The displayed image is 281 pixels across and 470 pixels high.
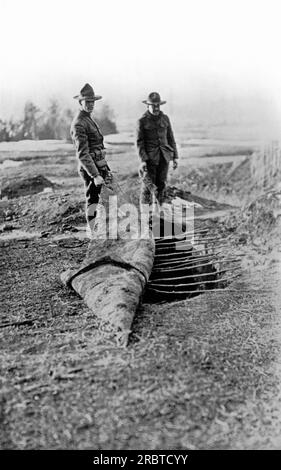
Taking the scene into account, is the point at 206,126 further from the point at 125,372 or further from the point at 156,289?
the point at 125,372

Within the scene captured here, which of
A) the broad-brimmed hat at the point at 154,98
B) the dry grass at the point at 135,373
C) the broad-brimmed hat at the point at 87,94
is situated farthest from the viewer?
the broad-brimmed hat at the point at 154,98

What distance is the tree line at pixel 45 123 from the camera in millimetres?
3926

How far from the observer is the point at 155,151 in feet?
14.4

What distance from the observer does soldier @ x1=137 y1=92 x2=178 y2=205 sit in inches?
168

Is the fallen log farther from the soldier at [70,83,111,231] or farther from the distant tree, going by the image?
the distant tree

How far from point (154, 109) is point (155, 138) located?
0.27m

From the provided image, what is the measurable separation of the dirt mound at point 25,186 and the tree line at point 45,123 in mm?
304

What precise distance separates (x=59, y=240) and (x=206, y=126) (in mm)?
1445

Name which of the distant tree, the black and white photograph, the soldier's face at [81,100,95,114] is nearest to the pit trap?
the black and white photograph

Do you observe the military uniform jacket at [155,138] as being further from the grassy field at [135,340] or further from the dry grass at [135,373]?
the dry grass at [135,373]

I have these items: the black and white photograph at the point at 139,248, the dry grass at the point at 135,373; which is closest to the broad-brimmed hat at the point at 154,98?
the black and white photograph at the point at 139,248

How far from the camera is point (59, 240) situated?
401cm

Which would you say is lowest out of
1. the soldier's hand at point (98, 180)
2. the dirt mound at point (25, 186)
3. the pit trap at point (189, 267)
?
the pit trap at point (189, 267)
